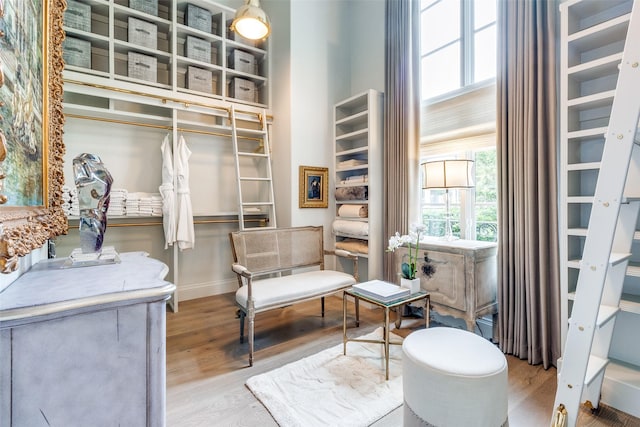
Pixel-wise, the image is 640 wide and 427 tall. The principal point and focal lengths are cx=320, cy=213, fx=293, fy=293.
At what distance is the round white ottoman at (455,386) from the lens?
123cm

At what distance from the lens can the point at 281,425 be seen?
153cm

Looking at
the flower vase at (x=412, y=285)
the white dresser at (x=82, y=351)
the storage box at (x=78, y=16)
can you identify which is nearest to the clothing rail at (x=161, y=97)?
the storage box at (x=78, y=16)

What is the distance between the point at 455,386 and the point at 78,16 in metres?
4.19

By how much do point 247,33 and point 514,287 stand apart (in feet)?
9.90

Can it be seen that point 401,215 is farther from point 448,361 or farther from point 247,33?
point 247,33

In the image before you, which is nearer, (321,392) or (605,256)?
(605,256)

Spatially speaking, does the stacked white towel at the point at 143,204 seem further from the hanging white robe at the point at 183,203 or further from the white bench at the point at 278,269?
the white bench at the point at 278,269

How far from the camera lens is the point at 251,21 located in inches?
93.6

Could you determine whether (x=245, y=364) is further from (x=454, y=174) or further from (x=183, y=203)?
(x=454, y=174)

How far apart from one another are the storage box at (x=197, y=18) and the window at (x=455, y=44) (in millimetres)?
2467

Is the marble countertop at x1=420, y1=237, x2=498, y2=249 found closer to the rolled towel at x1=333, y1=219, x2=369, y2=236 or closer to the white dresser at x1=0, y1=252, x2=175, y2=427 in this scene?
the rolled towel at x1=333, y1=219, x2=369, y2=236

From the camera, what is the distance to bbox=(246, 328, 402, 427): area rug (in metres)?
1.59

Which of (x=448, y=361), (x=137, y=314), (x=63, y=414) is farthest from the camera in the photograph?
(x=448, y=361)

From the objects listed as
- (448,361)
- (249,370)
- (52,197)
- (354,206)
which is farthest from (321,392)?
(354,206)
